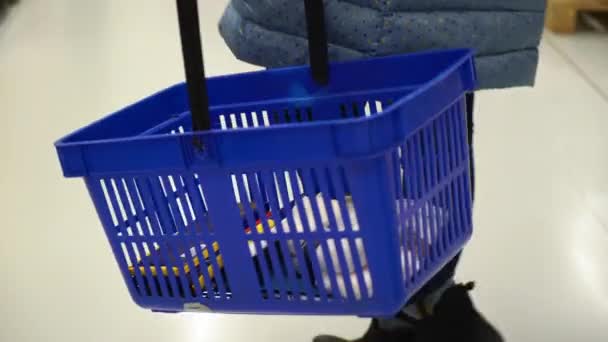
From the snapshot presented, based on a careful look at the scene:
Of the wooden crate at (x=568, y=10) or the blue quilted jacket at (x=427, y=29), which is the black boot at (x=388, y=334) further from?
the wooden crate at (x=568, y=10)

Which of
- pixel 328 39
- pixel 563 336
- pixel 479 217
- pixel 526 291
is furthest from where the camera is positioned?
pixel 479 217

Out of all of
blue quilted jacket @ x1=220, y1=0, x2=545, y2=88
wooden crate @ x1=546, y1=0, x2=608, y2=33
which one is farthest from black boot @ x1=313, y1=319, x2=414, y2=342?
wooden crate @ x1=546, y1=0, x2=608, y2=33

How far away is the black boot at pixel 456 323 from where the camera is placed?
1.14 meters

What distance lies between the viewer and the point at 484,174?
2037 mm

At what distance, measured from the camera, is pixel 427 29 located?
0.92 meters

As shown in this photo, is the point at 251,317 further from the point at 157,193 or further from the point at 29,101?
the point at 29,101

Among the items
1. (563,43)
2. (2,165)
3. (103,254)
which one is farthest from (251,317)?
(563,43)

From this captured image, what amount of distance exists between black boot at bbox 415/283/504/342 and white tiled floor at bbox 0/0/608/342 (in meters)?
0.25

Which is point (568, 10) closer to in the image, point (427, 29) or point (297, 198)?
point (427, 29)

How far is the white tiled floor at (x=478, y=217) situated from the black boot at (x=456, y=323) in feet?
0.83

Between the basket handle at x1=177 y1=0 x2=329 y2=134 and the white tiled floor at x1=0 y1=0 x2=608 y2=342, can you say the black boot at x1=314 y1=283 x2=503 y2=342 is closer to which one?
the white tiled floor at x1=0 y1=0 x2=608 y2=342

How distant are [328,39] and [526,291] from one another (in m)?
0.83

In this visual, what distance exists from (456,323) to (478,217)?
0.70m

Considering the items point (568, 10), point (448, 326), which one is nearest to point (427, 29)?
point (448, 326)
